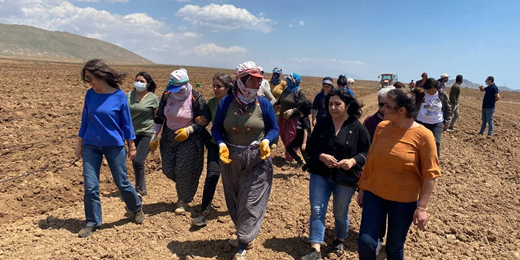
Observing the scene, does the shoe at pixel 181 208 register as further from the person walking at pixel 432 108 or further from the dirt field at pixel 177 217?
the person walking at pixel 432 108

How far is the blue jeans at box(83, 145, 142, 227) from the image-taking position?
3350mm

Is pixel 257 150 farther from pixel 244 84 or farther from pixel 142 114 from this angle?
pixel 142 114

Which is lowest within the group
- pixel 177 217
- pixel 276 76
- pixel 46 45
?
pixel 177 217

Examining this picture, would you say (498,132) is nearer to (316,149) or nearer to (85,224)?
(316,149)

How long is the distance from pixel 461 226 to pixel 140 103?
4.28 metres

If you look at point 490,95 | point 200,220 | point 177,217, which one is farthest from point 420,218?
point 490,95

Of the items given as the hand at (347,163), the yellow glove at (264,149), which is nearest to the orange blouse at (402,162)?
the hand at (347,163)

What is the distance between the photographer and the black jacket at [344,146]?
115 inches

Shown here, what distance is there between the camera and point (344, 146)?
293 cm

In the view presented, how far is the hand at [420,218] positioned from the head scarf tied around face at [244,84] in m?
1.59

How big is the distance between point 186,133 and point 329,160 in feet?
5.49

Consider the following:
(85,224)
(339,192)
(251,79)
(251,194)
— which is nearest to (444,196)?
(339,192)

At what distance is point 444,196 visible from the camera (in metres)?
4.98

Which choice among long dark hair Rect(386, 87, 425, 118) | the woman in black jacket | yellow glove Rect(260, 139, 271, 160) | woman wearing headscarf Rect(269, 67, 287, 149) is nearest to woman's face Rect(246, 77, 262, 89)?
yellow glove Rect(260, 139, 271, 160)
